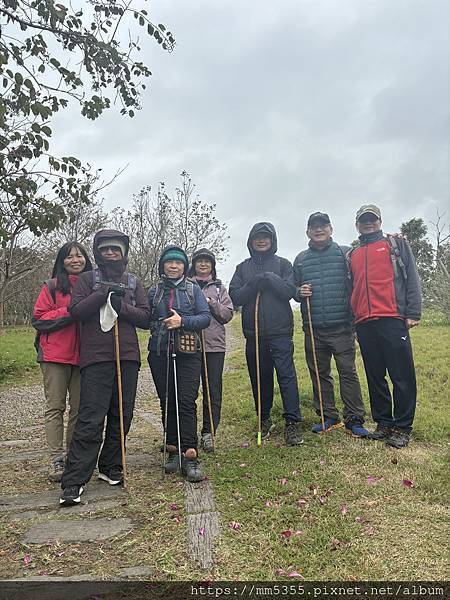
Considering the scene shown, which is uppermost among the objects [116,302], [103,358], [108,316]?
[116,302]

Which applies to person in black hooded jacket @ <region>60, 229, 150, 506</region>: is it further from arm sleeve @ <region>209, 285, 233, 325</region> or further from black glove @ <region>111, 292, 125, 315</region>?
arm sleeve @ <region>209, 285, 233, 325</region>

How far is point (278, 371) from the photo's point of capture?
543 cm

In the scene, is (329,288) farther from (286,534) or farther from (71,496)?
(71,496)

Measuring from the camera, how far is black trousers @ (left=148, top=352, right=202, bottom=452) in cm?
459

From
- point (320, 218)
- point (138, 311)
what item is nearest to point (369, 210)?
point (320, 218)

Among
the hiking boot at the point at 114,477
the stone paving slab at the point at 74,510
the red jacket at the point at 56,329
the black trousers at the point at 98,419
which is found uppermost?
the red jacket at the point at 56,329

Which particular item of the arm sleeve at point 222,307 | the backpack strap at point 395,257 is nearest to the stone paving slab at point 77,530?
the arm sleeve at point 222,307

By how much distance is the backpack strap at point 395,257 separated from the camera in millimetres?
5121

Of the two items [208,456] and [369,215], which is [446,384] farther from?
[208,456]

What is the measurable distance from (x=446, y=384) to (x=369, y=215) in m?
4.32

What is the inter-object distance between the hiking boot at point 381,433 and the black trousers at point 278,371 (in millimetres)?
821

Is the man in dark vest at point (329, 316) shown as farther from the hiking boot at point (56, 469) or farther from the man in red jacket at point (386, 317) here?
the hiking boot at point (56, 469)

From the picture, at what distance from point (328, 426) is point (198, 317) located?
2.25m

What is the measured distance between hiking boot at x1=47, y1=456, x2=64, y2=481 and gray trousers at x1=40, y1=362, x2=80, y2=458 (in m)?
0.05
